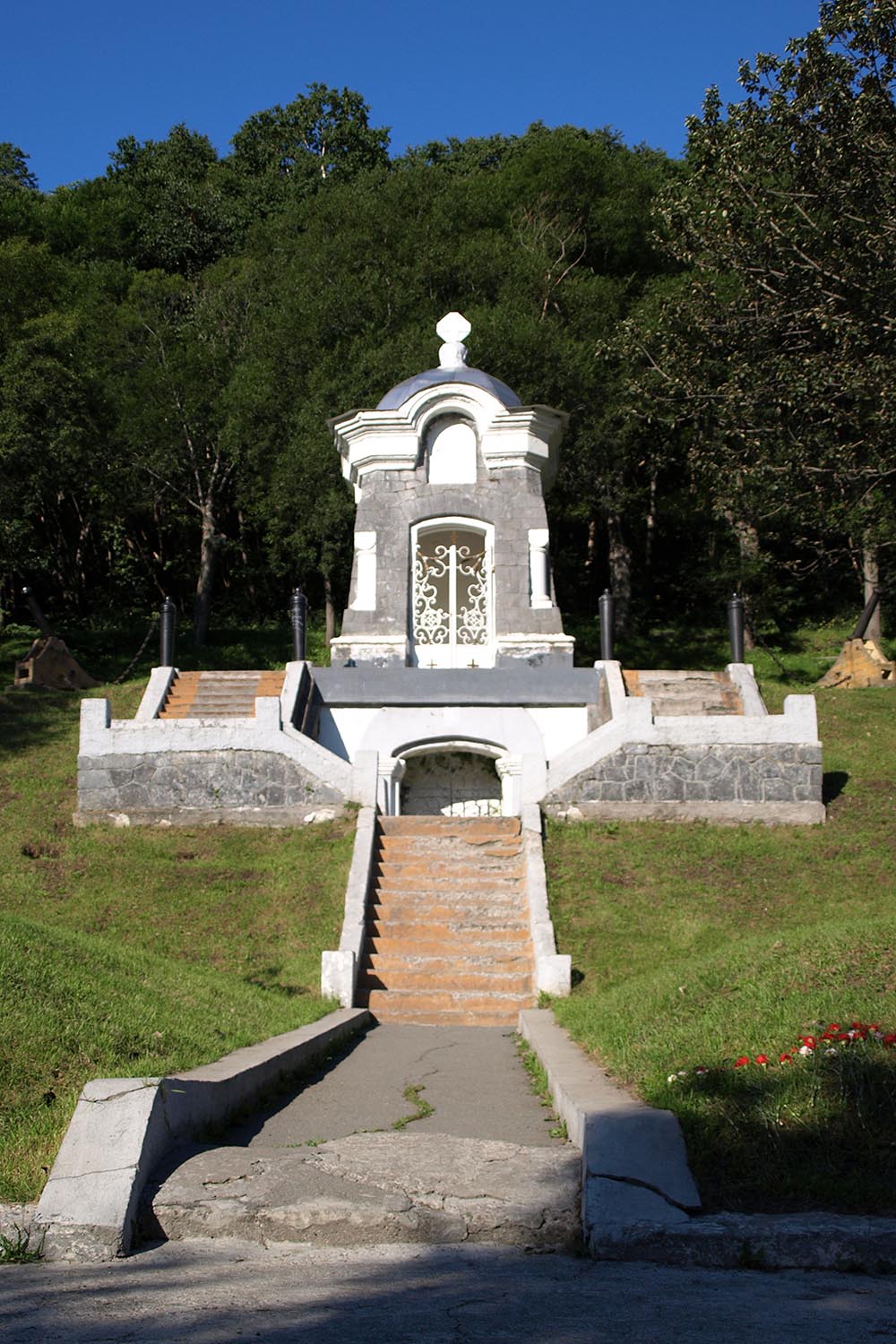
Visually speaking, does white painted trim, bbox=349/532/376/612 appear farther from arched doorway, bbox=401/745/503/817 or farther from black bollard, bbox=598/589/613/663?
black bollard, bbox=598/589/613/663

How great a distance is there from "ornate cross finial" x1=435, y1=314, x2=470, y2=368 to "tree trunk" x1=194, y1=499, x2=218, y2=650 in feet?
34.8

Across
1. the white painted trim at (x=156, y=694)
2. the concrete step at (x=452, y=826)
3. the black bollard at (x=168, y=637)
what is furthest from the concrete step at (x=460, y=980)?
the black bollard at (x=168, y=637)

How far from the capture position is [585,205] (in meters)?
35.3

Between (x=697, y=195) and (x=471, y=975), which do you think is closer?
(x=471, y=975)

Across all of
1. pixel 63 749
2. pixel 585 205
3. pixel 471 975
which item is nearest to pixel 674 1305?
pixel 471 975

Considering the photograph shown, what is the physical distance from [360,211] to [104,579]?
1388cm

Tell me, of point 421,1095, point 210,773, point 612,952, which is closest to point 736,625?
point 210,773

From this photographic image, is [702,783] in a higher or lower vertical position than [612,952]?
higher

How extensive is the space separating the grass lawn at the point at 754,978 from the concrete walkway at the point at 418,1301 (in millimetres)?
936

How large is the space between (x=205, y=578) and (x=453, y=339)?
1126cm

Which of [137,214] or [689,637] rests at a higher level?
[137,214]

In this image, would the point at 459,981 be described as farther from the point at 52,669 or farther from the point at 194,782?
the point at 52,669

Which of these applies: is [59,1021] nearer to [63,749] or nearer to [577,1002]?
[577,1002]

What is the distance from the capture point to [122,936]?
1349 centimetres
